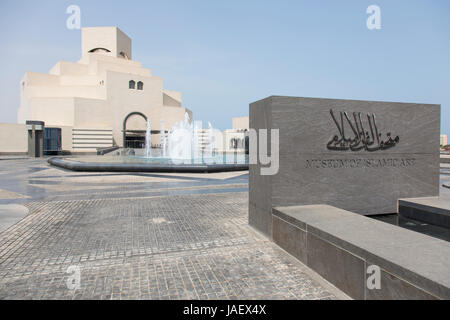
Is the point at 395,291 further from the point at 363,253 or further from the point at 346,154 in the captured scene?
the point at 346,154

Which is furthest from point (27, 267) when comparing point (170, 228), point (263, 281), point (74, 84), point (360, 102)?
point (74, 84)

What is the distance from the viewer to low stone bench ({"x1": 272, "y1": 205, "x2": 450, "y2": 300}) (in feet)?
8.77

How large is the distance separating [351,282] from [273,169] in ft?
8.21

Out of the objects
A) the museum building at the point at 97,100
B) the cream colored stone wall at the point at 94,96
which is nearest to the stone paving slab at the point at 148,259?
the museum building at the point at 97,100

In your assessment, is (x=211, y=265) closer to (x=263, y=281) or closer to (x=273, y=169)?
(x=263, y=281)

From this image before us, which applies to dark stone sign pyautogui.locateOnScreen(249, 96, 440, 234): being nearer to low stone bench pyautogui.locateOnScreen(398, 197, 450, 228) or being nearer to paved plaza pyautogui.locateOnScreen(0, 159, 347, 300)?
low stone bench pyautogui.locateOnScreen(398, 197, 450, 228)

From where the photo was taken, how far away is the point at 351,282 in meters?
3.39

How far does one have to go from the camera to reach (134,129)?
4797cm

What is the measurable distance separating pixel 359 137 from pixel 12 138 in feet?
141

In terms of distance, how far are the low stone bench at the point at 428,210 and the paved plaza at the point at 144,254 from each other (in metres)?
3.15

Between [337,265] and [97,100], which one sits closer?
[337,265]

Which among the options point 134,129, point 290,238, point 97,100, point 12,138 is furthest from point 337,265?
point 134,129

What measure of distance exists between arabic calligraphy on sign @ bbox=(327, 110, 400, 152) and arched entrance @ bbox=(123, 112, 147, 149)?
45.1m

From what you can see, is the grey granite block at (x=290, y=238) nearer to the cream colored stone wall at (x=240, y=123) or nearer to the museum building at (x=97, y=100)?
the museum building at (x=97, y=100)
